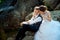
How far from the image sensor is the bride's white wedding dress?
4109 millimetres

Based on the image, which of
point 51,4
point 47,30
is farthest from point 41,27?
point 51,4

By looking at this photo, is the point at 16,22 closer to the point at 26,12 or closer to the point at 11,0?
the point at 26,12

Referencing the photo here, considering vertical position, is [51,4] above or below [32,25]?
above

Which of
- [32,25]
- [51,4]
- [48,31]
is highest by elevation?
[51,4]

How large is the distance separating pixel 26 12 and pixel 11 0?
2.80 feet

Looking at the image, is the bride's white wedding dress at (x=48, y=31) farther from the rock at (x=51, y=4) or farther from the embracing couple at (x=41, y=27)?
the rock at (x=51, y=4)

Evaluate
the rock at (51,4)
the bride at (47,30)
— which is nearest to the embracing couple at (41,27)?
the bride at (47,30)

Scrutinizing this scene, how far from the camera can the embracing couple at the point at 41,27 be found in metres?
4.12

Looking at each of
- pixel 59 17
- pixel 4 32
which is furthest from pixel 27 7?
pixel 59 17

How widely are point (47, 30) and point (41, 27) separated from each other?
0.41ft

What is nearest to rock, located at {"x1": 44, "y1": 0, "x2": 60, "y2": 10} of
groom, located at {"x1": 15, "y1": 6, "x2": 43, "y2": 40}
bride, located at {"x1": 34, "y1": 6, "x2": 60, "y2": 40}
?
bride, located at {"x1": 34, "y1": 6, "x2": 60, "y2": 40}

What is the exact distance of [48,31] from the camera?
417cm

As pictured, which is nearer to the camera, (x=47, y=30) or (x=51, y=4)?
(x=47, y=30)

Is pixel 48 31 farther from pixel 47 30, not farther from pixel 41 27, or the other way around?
pixel 41 27
